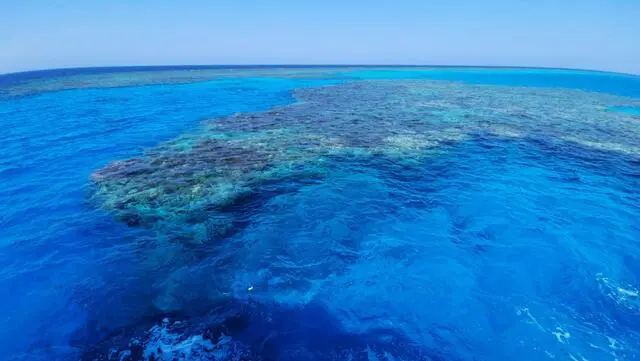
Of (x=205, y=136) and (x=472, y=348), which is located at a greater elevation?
(x=205, y=136)

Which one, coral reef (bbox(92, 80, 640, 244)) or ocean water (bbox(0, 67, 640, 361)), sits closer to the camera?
ocean water (bbox(0, 67, 640, 361))

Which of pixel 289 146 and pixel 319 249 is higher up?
pixel 289 146

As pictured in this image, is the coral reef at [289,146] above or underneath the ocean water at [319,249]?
above

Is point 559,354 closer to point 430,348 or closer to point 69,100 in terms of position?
point 430,348

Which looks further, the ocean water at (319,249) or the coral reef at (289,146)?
the coral reef at (289,146)

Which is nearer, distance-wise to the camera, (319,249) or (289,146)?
(319,249)

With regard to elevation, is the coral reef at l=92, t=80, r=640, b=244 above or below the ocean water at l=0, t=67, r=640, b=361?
above

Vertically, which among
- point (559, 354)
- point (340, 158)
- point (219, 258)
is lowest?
point (559, 354)

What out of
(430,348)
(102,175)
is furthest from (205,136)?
(430,348)
